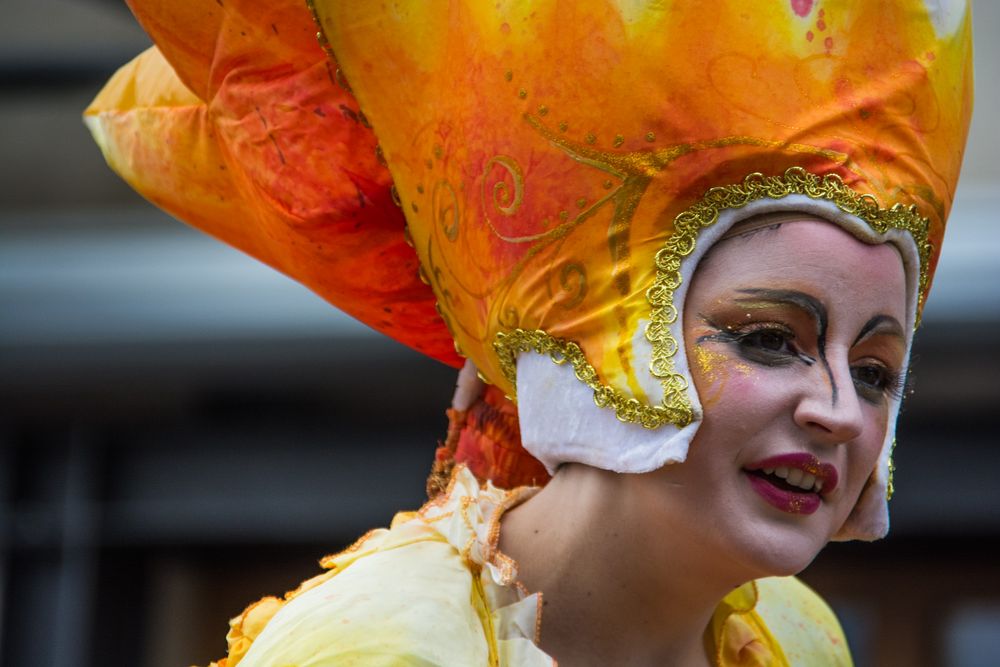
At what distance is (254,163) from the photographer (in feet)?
7.74

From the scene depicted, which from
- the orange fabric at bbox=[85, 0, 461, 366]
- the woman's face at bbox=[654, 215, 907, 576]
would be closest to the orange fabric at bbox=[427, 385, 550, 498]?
the orange fabric at bbox=[85, 0, 461, 366]

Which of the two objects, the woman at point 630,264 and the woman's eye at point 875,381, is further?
the woman's eye at point 875,381

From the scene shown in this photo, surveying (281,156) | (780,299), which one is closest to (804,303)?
(780,299)

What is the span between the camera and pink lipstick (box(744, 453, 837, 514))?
204 cm

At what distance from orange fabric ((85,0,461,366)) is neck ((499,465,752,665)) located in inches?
17.8

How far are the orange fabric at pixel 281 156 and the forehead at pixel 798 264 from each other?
555 millimetres

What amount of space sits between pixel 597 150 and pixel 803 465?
1.64 ft

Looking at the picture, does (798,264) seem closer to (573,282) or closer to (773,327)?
(773,327)

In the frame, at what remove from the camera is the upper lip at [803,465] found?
2025mm

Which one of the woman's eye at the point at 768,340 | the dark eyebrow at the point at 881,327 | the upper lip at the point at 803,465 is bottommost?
the upper lip at the point at 803,465

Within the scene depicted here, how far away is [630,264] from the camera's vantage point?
80.0 inches

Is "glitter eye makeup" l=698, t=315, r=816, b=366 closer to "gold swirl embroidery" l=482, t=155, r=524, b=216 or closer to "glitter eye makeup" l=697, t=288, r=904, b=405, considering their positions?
"glitter eye makeup" l=697, t=288, r=904, b=405

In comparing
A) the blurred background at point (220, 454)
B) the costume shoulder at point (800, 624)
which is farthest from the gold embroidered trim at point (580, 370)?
the blurred background at point (220, 454)

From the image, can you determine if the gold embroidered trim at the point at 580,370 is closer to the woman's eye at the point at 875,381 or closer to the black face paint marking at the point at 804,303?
the black face paint marking at the point at 804,303
